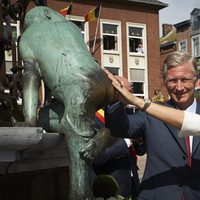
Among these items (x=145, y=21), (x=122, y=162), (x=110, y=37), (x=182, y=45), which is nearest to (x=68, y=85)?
(x=122, y=162)

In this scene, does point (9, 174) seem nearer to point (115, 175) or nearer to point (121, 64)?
point (115, 175)

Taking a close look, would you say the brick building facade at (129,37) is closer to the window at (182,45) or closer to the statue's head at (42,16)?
the window at (182,45)

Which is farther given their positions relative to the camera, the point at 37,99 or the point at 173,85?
the point at 173,85

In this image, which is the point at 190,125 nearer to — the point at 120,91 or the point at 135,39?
the point at 120,91

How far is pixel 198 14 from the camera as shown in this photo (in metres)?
44.0

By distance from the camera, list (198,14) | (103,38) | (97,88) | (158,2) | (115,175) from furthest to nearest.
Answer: (198,14) < (158,2) < (103,38) < (115,175) < (97,88)

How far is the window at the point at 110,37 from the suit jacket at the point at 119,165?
2497 centimetres

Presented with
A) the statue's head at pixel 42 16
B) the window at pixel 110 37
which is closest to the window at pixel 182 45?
the window at pixel 110 37

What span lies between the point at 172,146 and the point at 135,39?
27426 mm

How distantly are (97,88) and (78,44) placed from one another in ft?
1.10

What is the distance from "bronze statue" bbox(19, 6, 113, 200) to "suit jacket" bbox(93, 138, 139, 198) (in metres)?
1.32

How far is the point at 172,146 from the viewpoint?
2.57 meters

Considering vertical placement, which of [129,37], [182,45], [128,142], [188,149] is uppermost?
[182,45]

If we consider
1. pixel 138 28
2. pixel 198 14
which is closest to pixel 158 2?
pixel 138 28
